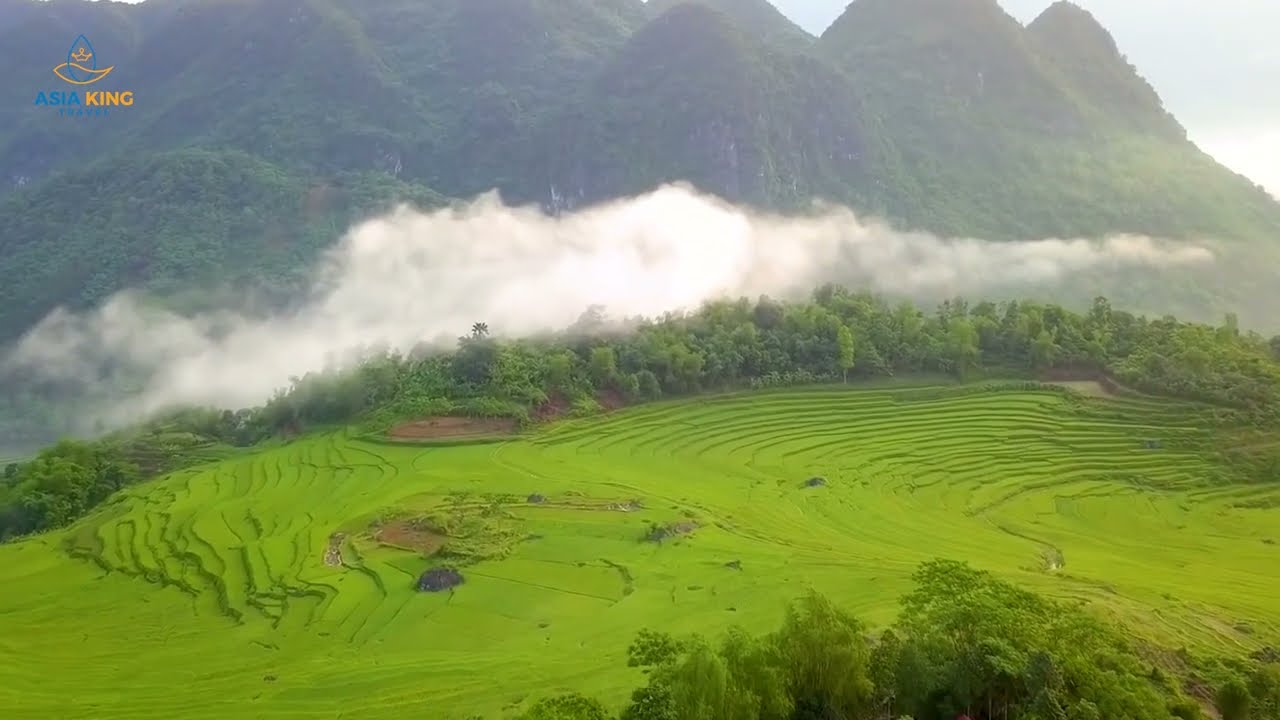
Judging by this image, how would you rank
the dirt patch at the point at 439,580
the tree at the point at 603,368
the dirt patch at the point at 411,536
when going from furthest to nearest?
the tree at the point at 603,368
the dirt patch at the point at 411,536
the dirt patch at the point at 439,580

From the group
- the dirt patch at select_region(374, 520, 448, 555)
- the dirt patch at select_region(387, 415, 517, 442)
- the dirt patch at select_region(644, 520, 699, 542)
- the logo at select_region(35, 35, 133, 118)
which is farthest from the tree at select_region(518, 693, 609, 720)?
the logo at select_region(35, 35, 133, 118)

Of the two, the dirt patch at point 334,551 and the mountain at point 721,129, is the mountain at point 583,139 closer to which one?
the mountain at point 721,129

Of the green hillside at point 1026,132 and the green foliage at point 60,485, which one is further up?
the green hillside at point 1026,132

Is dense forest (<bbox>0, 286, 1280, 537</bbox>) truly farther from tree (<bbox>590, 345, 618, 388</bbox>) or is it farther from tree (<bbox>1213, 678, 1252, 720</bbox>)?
tree (<bbox>1213, 678, 1252, 720</bbox>)

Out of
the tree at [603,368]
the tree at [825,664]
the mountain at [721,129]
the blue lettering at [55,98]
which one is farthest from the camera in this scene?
the blue lettering at [55,98]

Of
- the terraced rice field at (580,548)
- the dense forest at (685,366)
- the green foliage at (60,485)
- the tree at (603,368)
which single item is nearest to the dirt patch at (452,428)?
the dense forest at (685,366)

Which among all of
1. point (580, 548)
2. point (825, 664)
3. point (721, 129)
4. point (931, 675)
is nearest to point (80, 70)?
point (721, 129)

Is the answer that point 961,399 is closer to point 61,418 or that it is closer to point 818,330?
point 818,330

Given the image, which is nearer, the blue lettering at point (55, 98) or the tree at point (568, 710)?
the tree at point (568, 710)
